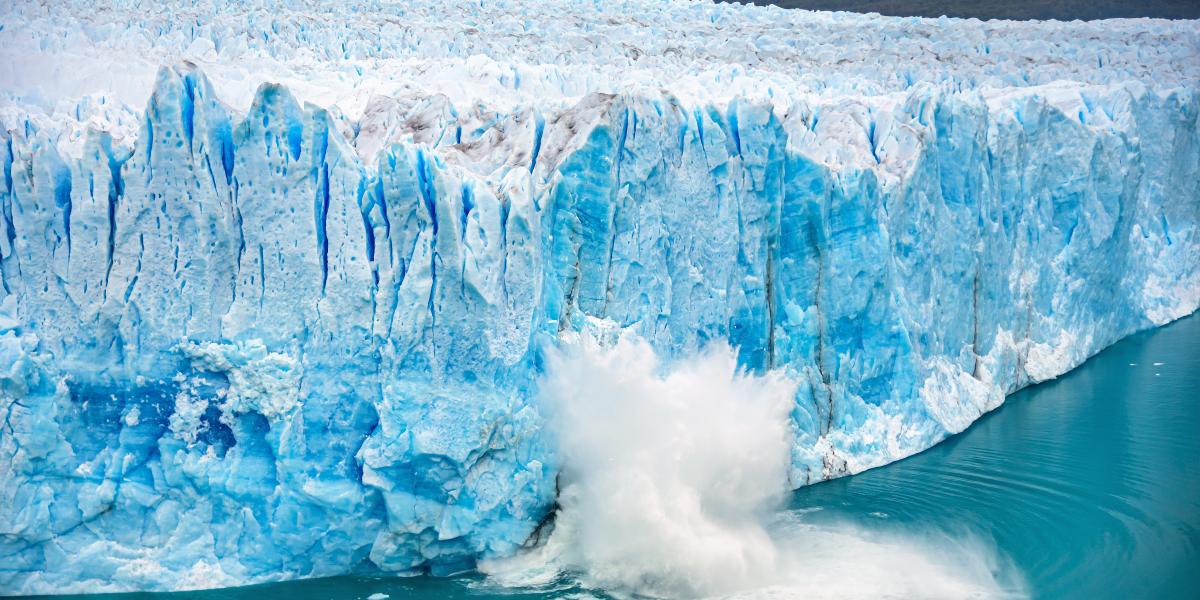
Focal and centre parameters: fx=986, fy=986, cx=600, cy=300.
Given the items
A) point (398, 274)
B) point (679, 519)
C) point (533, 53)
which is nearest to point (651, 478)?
point (679, 519)

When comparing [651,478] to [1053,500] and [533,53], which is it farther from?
[533,53]

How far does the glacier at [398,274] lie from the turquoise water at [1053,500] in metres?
0.23

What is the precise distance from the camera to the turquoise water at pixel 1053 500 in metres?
5.86

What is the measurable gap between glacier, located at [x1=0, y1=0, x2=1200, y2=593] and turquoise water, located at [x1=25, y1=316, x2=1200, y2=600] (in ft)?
0.75

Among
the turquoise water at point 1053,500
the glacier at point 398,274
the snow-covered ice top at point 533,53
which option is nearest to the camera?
the glacier at point 398,274

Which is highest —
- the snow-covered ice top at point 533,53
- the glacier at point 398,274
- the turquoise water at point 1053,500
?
the snow-covered ice top at point 533,53

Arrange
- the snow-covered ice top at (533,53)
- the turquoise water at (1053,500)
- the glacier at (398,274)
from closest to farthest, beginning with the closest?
the glacier at (398,274), the turquoise water at (1053,500), the snow-covered ice top at (533,53)

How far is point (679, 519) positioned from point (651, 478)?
302 millimetres

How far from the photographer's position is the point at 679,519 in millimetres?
6062

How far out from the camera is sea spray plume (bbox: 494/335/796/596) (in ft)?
19.5

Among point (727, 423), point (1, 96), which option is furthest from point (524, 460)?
point (1, 96)

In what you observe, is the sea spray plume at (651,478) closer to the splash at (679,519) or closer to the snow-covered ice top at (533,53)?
the splash at (679,519)

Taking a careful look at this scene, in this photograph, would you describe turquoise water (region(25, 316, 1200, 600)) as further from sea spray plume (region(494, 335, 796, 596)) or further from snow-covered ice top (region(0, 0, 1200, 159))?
snow-covered ice top (region(0, 0, 1200, 159))

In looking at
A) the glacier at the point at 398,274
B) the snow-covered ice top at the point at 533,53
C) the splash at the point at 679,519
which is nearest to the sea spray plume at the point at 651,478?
the splash at the point at 679,519
